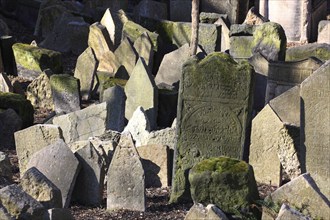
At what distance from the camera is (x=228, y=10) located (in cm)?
1858

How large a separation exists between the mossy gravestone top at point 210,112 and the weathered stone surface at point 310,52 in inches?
172

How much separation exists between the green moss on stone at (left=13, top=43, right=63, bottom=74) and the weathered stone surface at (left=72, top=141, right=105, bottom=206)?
5695 millimetres

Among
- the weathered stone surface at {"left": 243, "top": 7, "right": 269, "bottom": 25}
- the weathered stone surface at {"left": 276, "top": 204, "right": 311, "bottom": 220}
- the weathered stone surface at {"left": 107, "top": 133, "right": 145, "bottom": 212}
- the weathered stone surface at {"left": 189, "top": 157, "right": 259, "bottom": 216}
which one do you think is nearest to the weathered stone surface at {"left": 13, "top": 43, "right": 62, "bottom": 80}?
the weathered stone surface at {"left": 243, "top": 7, "right": 269, "bottom": 25}

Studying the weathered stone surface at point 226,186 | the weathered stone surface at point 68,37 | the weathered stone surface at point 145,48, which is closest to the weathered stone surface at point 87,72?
the weathered stone surface at point 145,48

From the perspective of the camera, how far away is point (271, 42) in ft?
44.1

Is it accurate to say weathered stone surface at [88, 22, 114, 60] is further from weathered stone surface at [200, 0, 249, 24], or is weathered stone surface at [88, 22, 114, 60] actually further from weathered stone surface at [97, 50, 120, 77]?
weathered stone surface at [200, 0, 249, 24]

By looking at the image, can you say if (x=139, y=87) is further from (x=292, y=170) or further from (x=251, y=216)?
(x=251, y=216)

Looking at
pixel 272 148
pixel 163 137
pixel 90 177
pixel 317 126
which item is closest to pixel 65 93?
pixel 163 137

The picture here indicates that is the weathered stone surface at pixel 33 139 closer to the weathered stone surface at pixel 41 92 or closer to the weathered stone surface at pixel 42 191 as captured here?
the weathered stone surface at pixel 42 191

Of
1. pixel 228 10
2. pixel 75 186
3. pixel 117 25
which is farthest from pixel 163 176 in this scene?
pixel 228 10

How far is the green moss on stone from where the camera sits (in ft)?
47.3

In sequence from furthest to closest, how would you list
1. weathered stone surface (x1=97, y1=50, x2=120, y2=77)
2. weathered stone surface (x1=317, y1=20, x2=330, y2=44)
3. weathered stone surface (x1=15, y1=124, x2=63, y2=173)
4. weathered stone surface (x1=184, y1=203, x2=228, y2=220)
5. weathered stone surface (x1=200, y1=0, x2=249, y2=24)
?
weathered stone surface (x1=317, y1=20, x2=330, y2=44) < weathered stone surface (x1=200, y1=0, x2=249, y2=24) < weathered stone surface (x1=97, y1=50, x2=120, y2=77) < weathered stone surface (x1=15, y1=124, x2=63, y2=173) < weathered stone surface (x1=184, y1=203, x2=228, y2=220)

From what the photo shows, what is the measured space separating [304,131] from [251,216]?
124 centimetres

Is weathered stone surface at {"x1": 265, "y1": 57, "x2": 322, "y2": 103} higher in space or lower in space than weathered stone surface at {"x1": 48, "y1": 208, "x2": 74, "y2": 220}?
higher
